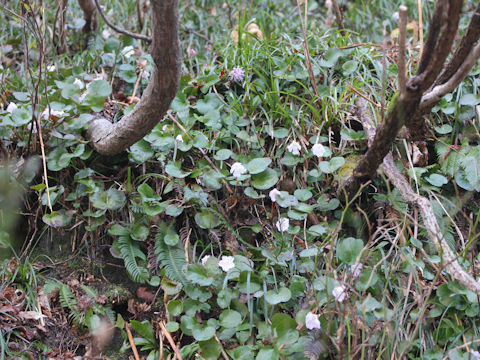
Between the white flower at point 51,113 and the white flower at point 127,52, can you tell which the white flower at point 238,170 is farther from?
the white flower at point 127,52

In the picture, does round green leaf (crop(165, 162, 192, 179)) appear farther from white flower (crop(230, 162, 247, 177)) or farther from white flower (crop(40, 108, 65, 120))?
white flower (crop(40, 108, 65, 120))

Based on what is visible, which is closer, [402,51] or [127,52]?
[402,51]

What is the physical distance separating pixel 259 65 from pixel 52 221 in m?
1.33

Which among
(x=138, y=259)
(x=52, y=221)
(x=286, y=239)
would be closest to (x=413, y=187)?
(x=286, y=239)

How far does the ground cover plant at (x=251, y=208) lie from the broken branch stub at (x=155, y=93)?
12 millimetres

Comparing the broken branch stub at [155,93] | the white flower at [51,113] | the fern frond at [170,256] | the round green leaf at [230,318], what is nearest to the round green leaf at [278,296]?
the round green leaf at [230,318]

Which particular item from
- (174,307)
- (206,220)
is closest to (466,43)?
(206,220)

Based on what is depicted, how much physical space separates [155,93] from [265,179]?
0.66 m

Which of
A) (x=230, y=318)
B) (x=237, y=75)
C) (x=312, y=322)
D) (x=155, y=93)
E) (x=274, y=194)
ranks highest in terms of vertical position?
(x=155, y=93)

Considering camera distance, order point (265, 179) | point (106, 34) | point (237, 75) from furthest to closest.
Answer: point (106, 34), point (237, 75), point (265, 179)

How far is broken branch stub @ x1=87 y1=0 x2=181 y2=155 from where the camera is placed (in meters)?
1.38

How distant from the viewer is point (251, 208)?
2047mm

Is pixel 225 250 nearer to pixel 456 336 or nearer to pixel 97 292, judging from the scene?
pixel 97 292

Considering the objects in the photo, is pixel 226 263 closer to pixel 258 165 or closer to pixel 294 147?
pixel 258 165
